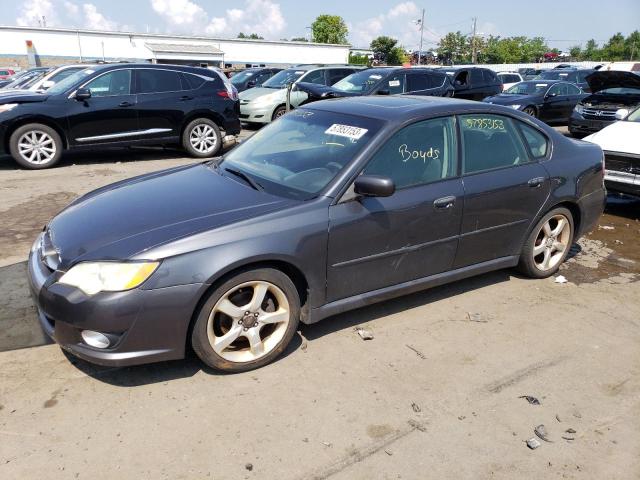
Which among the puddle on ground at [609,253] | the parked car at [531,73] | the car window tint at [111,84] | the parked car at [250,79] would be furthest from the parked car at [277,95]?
the parked car at [531,73]

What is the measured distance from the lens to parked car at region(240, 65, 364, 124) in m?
13.7

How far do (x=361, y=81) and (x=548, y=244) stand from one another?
28.1ft

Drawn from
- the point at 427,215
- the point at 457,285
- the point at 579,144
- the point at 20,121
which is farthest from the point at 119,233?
the point at 20,121

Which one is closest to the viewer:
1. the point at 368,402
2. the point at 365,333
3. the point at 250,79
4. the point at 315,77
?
the point at 368,402

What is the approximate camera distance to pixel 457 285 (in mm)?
4703

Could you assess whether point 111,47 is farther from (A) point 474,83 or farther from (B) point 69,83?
(B) point 69,83

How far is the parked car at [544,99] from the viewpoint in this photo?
1496 centimetres

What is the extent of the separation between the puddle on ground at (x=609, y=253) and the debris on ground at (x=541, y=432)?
240 centimetres

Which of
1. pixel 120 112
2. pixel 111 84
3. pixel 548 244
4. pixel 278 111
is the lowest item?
pixel 548 244

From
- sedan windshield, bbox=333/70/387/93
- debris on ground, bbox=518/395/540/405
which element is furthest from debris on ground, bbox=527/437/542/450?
sedan windshield, bbox=333/70/387/93

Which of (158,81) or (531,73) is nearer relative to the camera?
(158,81)

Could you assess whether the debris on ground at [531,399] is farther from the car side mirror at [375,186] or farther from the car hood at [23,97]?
the car hood at [23,97]

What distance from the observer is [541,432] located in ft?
9.41

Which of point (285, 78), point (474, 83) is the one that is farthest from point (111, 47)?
point (474, 83)
